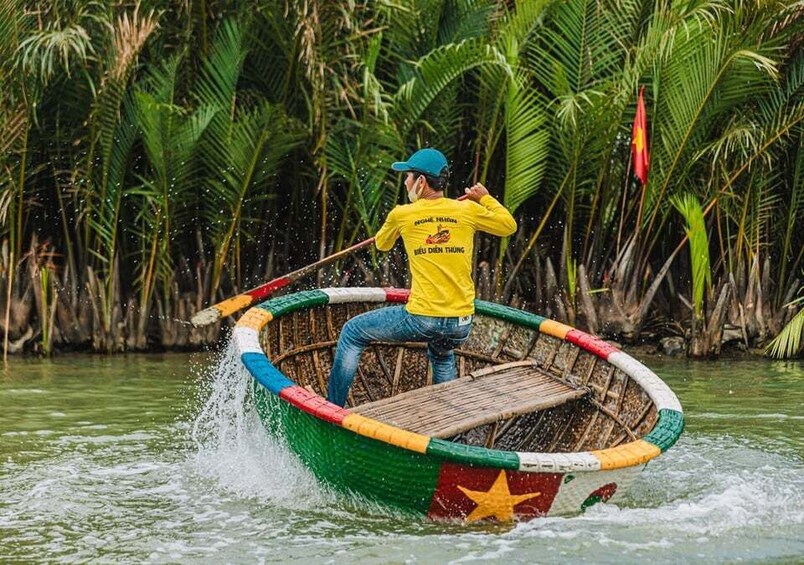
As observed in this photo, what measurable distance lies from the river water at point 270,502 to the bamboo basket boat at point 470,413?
19 cm

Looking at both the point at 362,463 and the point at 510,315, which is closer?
the point at 362,463

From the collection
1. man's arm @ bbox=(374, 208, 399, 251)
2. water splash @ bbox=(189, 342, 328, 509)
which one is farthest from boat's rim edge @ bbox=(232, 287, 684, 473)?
man's arm @ bbox=(374, 208, 399, 251)

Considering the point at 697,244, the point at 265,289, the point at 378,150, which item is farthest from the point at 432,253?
the point at 697,244

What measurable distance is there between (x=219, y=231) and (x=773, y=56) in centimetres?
505

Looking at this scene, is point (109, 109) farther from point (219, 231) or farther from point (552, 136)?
point (552, 136)

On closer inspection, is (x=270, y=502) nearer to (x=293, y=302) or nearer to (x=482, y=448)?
(x=482, y=448)

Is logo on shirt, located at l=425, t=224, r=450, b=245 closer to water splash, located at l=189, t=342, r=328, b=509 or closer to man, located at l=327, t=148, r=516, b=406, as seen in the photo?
man, located at l=327, t=148, r=516, b=406

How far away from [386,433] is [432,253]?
1.40 meters

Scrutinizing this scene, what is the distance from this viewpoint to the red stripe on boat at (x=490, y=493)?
569 cm

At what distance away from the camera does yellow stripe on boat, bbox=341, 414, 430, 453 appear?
5.62 meters

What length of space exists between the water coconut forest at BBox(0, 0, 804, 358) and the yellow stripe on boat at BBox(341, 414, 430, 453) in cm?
527

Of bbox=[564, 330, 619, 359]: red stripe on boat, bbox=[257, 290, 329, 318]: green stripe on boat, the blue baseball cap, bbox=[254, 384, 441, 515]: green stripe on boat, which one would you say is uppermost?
the blue baseball cap

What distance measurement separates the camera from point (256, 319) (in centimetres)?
726

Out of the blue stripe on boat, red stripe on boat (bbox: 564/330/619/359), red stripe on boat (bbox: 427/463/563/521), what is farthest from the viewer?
red stripe on boat (bbox: 564/330/619/359)
